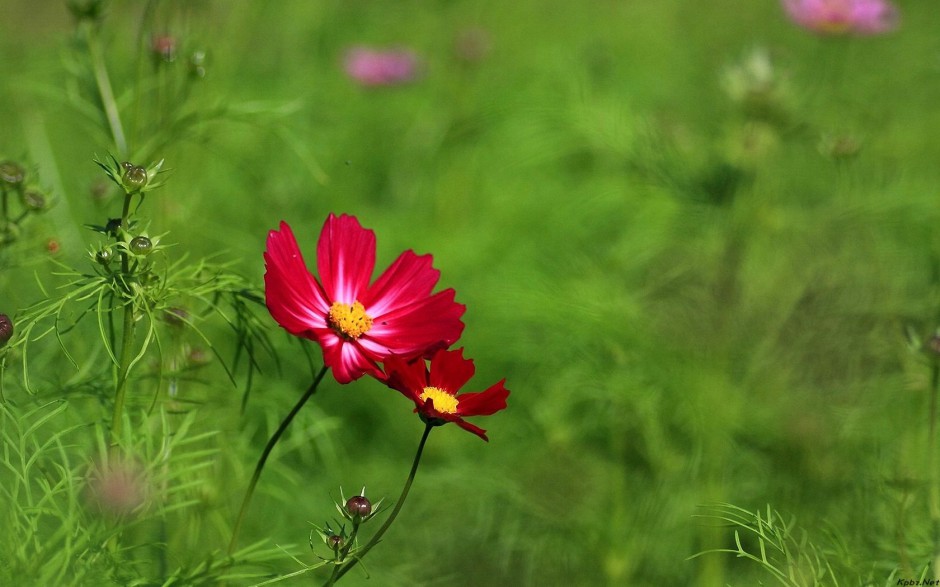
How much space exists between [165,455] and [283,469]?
0.42m

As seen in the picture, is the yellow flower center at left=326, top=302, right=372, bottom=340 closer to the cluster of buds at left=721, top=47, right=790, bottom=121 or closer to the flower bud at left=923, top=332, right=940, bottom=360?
the flower bud at left=923, top=332, right=940, bottom=360

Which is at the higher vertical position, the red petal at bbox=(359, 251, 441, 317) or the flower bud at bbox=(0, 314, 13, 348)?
the red petal at bbox=(359, 251, 441, 317)

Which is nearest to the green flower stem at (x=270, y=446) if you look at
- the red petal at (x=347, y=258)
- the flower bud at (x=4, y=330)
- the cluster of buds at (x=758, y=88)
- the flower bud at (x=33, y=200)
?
the red petal at (x=347, y=258)

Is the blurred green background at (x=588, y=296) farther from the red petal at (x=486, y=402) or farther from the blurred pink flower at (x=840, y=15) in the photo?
the red petal at (x=486, y=402)

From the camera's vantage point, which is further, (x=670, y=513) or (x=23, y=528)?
(x=670, y=513)

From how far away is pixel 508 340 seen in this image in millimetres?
1932

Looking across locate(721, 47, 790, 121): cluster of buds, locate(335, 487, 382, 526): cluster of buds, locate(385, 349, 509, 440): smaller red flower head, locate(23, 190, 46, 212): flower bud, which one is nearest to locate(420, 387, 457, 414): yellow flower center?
locate(385, 349, 509, 440): smaller red flower head

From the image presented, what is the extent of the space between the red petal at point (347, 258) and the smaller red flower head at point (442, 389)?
0.37ft

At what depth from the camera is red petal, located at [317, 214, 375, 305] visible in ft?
3.20

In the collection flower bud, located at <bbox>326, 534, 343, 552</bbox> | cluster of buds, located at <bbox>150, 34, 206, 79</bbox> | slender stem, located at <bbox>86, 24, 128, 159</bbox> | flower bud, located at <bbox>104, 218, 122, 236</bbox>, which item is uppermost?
cluster of buds, located at <bbox>150, 34, 206, 79</bbox>

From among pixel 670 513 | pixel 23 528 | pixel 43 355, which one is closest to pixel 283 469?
pixel 43 355

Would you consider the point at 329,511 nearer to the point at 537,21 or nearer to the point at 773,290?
the point at 773,290

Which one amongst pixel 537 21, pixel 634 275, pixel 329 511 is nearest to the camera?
pixel 329 511

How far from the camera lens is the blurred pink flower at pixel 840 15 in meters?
2.16
